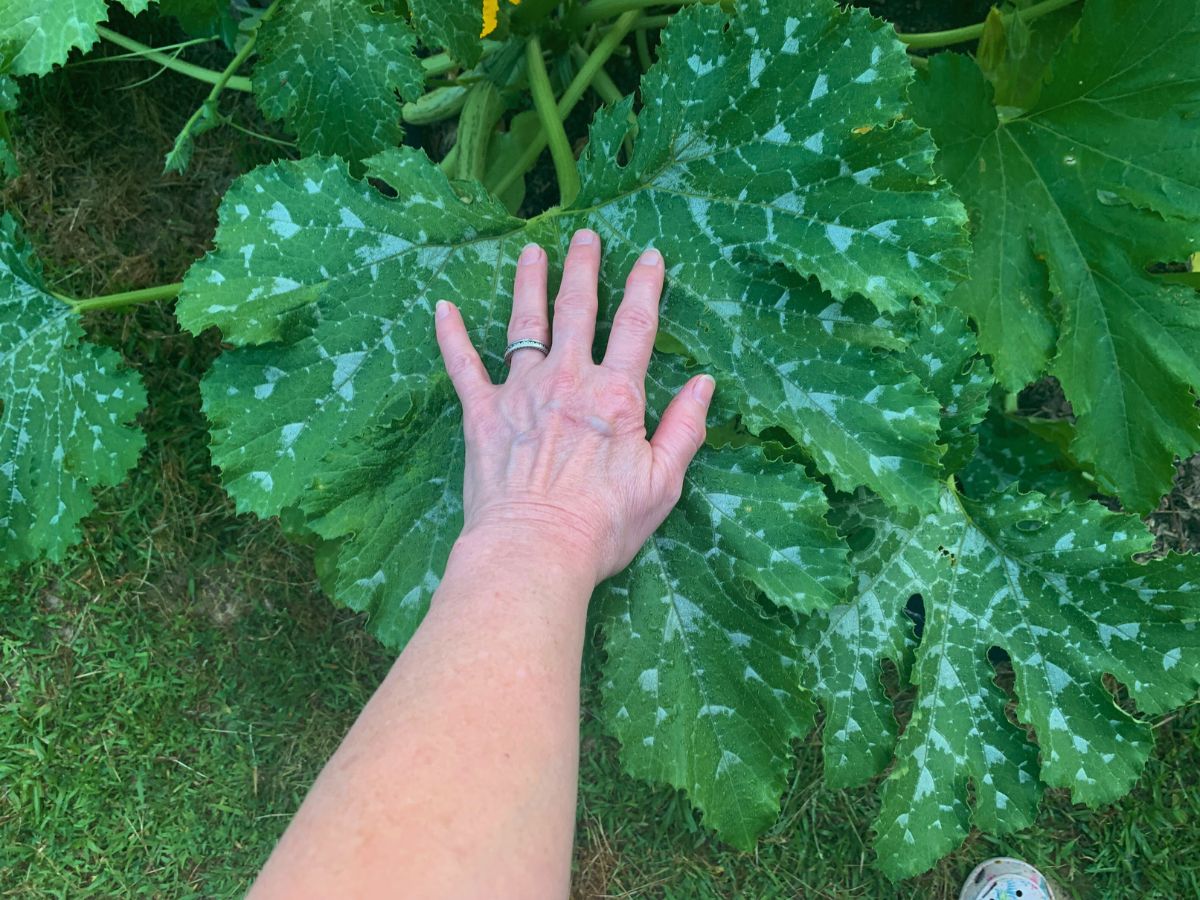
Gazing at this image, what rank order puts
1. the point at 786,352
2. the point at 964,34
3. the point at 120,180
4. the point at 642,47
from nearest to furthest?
the point at 786,352 < the point at 964,34 < the point at 642,47 < the point at 120,180

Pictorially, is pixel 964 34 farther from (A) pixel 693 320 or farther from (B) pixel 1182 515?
(B) pixel 1182 515

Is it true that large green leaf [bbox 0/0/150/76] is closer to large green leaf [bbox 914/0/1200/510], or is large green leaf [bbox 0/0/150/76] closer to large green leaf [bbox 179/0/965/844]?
large green leaf [bbox 179/0/965/844]

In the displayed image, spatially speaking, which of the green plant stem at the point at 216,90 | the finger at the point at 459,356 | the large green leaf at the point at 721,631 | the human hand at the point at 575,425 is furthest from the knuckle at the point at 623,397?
the green plant stem at the point at 216,90

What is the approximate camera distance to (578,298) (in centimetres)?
160

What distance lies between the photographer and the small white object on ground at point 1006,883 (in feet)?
8.28

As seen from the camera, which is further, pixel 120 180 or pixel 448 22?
pixel 120 180

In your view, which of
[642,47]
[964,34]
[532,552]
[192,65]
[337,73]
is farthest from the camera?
[192,65]

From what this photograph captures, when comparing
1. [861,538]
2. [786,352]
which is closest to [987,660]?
[861,538]

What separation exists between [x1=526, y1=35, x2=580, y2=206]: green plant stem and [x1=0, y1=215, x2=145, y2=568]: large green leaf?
1058 mm

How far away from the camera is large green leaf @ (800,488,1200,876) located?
1816 mm

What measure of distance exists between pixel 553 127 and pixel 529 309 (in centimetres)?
53

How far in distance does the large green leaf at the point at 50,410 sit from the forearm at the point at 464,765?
114cm

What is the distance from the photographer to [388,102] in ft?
5.85

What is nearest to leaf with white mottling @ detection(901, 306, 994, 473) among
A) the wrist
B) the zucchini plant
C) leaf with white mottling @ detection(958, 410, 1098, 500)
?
the zucchini plant
